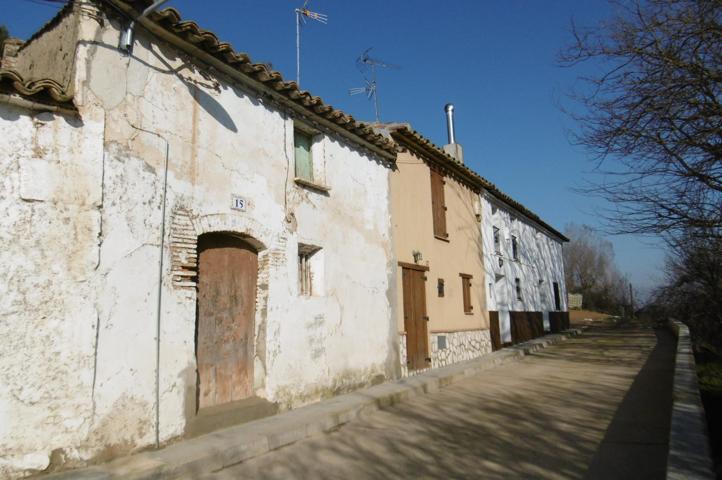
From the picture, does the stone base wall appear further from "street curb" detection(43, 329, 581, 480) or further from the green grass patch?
the green grass patch

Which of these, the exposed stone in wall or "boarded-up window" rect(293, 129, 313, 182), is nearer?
the exposed stone in wall

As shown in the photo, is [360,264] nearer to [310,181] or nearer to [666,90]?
[310,181]

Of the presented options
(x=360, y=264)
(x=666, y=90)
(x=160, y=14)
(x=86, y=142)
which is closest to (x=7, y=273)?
(x=86, y=142)

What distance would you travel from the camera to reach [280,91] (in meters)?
7.31

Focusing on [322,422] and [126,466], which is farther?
[322,422]

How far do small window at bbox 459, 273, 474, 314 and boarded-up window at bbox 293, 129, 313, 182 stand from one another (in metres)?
7.01

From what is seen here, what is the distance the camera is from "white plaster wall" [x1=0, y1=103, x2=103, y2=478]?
4223 mm

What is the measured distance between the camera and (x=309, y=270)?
7945mm

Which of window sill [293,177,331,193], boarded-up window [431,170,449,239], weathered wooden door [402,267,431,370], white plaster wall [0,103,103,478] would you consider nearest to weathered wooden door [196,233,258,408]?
window sill [293,177,331,193]

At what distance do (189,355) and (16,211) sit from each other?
7.56 ft

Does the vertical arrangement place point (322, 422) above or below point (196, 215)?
below

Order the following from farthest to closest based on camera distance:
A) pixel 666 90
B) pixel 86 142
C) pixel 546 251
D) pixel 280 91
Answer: pixel 546 251
pixel 280 91
pixel 666 90
pixel 86 142

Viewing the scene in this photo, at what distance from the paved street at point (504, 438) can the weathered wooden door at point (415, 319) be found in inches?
49.4

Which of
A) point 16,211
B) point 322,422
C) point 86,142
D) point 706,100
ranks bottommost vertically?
point 322,422
